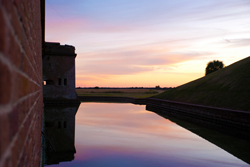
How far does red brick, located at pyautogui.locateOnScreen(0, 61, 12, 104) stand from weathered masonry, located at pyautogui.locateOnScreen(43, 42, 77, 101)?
2792cm

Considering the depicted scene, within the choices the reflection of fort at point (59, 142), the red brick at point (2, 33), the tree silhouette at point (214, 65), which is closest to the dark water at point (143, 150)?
the reflection of fort at point (59, 142)

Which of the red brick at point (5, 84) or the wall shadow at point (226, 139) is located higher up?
the red brick at point (5, 84)

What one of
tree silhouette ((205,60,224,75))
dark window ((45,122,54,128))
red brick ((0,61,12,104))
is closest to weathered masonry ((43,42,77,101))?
A: dark window ((45,122,54,128))

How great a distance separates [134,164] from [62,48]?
78.2ft

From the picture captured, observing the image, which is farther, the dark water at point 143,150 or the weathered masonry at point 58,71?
the weathered masonry at point 58,71

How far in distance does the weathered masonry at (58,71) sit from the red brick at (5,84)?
2792 cm

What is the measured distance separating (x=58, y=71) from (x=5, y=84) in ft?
93.8

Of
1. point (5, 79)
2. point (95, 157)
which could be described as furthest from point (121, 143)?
point (5, 79)

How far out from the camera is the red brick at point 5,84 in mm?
875

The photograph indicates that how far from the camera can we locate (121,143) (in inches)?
387

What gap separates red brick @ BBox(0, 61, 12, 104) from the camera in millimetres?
875

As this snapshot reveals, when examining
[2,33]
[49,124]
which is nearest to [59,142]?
[49,124]

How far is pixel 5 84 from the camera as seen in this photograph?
0.93 m

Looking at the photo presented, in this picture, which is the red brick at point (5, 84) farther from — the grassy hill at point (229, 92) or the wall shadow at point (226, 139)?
the grassy hill at point (229, 92)
